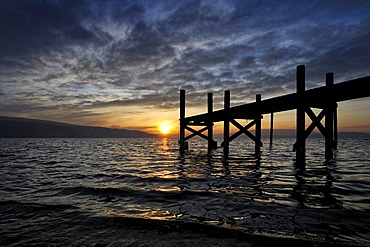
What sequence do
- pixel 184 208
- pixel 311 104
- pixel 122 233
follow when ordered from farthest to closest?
1. pixel 311 104
2. pixel 184 208
3. pixel 122 233

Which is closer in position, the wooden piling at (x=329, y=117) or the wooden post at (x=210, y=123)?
the wooden piling at (x=329, y=117)

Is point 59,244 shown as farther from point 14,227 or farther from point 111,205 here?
point 111,205

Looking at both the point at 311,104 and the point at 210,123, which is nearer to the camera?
the point at 311,104

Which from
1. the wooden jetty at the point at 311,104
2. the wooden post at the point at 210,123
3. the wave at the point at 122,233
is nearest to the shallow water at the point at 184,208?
the wave at the point at 122,233

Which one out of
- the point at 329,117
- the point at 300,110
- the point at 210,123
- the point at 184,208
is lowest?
the point at 184,208

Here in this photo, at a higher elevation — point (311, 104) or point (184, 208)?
point (311, 104)

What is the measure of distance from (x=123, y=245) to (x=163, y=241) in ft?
1.69

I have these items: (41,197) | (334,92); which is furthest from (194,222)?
(334,92)

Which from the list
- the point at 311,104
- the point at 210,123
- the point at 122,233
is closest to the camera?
the point at 122,233

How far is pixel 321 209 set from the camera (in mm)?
4406

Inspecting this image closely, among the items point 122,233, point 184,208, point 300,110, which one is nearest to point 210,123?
point 300,110

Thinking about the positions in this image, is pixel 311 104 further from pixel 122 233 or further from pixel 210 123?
pixel 210 123

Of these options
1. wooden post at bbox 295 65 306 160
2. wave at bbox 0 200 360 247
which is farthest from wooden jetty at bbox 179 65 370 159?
wave at bbox 0 200 360 247

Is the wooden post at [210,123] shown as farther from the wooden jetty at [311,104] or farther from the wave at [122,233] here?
the wave at [122,233]
